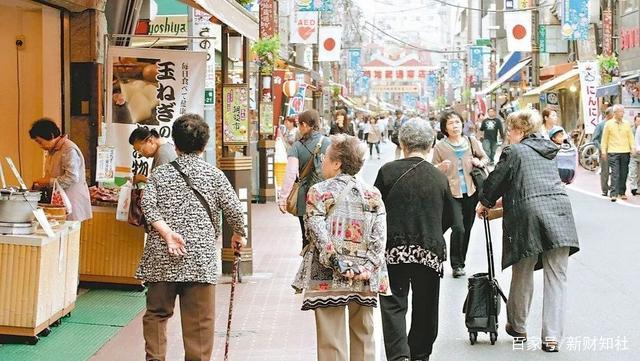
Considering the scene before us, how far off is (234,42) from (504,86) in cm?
5396

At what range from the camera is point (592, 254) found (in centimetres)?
1296

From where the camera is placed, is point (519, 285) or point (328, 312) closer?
point (328, 312)

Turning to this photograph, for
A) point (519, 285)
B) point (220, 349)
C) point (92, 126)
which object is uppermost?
point (92, 126)

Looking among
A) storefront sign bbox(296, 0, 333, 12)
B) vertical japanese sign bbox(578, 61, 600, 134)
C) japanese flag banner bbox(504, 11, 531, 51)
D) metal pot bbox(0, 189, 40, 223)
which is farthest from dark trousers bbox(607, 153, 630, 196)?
storefront sign bbox(296, 0, 333, 12)

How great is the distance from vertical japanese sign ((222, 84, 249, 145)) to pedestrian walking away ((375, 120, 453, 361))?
4629 mm

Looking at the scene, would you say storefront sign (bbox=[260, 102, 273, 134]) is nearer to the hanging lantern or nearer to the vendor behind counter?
the hanging lantern

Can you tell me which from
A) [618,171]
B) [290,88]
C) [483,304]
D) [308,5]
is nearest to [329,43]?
[308,5]

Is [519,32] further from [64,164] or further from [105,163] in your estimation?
[64,164]

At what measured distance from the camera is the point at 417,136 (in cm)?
709

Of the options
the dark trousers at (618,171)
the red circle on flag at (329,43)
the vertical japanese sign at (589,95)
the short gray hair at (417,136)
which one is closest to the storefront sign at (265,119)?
the dark trousers at (618,171)

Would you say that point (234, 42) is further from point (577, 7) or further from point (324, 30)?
point (324, 30)

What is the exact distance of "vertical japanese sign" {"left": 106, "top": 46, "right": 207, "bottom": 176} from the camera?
11.0 m

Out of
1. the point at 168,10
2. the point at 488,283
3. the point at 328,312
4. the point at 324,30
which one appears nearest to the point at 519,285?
the point at 488,283

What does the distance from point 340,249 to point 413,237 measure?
90 centimetres
